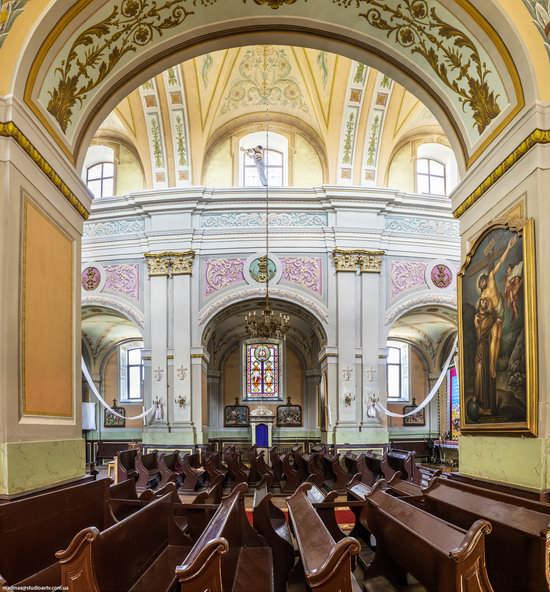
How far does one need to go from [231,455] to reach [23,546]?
8.81 metres

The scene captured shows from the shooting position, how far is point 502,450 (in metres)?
5.29

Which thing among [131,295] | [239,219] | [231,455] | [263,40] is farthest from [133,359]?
[263,40]

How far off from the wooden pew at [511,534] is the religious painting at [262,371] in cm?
1598

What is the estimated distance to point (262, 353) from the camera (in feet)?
69.2

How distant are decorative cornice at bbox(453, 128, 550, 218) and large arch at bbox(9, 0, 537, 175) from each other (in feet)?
1.13

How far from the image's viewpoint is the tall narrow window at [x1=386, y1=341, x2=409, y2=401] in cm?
2123

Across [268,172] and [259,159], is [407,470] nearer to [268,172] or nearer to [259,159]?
[259,159]

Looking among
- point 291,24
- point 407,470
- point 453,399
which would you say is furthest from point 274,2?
point 453,399

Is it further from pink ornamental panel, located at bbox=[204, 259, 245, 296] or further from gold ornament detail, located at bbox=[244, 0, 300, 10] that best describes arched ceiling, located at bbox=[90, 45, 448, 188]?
gold ornament detail, located at bbox=[244, 0, 300, 10]

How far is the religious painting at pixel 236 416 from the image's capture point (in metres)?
20.8

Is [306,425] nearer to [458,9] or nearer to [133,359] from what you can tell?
[133,359]

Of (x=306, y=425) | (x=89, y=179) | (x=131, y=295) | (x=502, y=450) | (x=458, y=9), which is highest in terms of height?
(x=89, y=179)

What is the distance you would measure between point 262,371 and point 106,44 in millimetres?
16049

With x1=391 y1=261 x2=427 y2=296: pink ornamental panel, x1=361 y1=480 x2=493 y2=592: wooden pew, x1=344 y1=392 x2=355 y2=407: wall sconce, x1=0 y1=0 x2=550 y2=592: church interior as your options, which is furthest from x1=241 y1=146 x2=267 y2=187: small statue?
x1=361 y1=480 x2=493 y2=592: wooden pew
